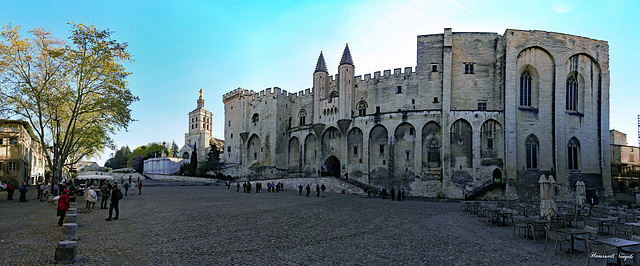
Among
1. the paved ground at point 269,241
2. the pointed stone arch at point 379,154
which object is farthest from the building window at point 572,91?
the paved ground at point 269,241

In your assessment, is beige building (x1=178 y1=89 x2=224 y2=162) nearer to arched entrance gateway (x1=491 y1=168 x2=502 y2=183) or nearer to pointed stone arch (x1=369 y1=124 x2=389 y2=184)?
pointed stone arch (x1=369 y1=124 x2=389 y2=184)

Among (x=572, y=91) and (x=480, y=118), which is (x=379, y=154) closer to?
(x=480, y=118)

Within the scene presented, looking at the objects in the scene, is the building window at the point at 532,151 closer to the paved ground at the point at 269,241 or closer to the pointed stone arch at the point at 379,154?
the pointed stone arch at the point at 379,154

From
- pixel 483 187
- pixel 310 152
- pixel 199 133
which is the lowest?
pixel 483 187

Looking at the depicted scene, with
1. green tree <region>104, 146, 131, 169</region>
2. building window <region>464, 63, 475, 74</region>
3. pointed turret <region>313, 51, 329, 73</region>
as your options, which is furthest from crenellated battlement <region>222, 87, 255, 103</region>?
green tree <region>104, 146, 131, 169</region>

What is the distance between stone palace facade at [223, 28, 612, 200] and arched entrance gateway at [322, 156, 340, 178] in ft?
0.87

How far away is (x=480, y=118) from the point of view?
123 feet

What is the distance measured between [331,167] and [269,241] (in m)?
36.2

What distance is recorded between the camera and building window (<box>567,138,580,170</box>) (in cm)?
3738

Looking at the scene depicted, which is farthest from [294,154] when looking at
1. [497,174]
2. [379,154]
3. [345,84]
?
[497,174]

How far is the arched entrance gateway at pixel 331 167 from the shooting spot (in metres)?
45.7

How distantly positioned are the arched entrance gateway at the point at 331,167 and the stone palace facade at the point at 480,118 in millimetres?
266

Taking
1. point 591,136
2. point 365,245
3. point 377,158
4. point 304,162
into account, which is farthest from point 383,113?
point 365,245

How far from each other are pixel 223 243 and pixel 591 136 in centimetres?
4046
